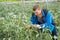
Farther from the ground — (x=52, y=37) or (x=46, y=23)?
(x=46, y=23)

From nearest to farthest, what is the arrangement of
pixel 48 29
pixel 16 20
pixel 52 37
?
pixel 48 29, pixel 52 37, pixel 16 20

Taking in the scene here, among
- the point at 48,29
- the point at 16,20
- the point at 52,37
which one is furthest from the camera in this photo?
the point at 16,20

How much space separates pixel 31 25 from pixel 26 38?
11.5 inches

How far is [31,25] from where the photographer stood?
16.3 feet

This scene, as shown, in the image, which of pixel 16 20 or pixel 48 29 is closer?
pixel 48 29

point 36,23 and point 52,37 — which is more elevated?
point 36,23

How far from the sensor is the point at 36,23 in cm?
517

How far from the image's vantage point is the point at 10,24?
202 inches

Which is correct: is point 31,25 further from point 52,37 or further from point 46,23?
point 52,37

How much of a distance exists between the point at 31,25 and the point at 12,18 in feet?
3.83

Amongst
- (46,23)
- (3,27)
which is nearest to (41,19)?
(46,23)

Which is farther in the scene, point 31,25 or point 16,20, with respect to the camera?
point 16,20

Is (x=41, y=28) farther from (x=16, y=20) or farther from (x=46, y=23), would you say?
(x=16, y=20)

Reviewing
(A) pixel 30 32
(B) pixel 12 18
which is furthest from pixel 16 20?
(A) pixel 30 32
